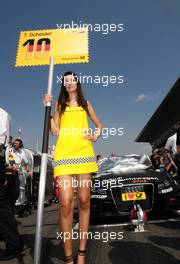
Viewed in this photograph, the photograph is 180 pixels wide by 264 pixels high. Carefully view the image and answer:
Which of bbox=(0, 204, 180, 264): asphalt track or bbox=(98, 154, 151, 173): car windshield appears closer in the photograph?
bbox=(0, 204, 180, 264): asphalt track

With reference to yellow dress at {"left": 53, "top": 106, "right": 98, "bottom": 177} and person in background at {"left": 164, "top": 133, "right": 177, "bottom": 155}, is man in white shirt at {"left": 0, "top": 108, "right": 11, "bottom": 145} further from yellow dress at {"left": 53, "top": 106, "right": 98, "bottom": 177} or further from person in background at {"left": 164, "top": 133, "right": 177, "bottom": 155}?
person in background at {"left": 164, "top": 133, "right": 177, "bottom": 155}

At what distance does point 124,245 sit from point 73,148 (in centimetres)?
164

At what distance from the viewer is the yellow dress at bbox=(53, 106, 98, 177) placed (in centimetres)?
327

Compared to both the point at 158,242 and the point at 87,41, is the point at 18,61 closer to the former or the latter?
the point at 87,41

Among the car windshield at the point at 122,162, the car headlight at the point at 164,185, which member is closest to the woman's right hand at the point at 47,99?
the car headlight at the point at 164,185

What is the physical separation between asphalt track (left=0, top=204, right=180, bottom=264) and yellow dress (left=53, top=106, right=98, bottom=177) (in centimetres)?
102

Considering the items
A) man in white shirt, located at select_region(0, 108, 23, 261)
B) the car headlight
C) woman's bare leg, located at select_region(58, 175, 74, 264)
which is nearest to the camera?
woman's bare leg, located at select_region(58, 175, 74, 264)

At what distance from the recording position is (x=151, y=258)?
3.62 metres

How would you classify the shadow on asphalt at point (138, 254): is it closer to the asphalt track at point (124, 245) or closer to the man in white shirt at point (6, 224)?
the asphalt track at point (124, 245)

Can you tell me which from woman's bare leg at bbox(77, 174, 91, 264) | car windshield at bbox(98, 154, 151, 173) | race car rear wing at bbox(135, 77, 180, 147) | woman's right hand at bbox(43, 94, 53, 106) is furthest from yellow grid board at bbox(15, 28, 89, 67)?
race car rear wing at bbox(135, 77, 180, 147)

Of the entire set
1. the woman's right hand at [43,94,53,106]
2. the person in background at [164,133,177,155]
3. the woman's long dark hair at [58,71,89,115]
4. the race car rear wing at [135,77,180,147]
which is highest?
the race car rear wing at [135,77,180,147]

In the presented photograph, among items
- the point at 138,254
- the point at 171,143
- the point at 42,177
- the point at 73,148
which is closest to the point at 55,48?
the point at 73,148

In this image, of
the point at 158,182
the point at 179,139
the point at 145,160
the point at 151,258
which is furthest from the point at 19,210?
the point at 151,258

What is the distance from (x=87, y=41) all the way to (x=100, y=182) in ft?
10.3
